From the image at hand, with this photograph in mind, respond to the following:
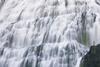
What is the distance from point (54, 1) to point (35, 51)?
5.06m

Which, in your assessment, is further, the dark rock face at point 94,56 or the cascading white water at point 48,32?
the cascading white water at point 48,32

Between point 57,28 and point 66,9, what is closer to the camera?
point 57,28

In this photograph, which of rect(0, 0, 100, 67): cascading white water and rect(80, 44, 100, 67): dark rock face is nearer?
rect(80, 44, 100, 67): dark rock face

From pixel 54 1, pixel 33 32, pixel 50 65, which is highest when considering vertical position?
pixel 54 1

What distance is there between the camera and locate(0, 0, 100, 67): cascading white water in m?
18.2

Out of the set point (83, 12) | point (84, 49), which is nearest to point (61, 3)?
point (83, 12)

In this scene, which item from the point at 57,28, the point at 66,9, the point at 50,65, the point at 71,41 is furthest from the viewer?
the point at 66,9

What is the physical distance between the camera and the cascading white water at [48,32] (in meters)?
18.2

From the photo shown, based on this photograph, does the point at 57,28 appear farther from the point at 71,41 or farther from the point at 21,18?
the point at 21,18

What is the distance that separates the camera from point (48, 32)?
2000 centimetres

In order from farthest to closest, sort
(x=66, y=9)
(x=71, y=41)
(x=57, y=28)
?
(x=66, y=9) → (x=57, y=28) → (x=71, y=41)

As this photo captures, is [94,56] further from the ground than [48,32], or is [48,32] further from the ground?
[48,32]

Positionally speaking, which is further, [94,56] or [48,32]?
[48,32]

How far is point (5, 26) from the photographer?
22219 millimetres
